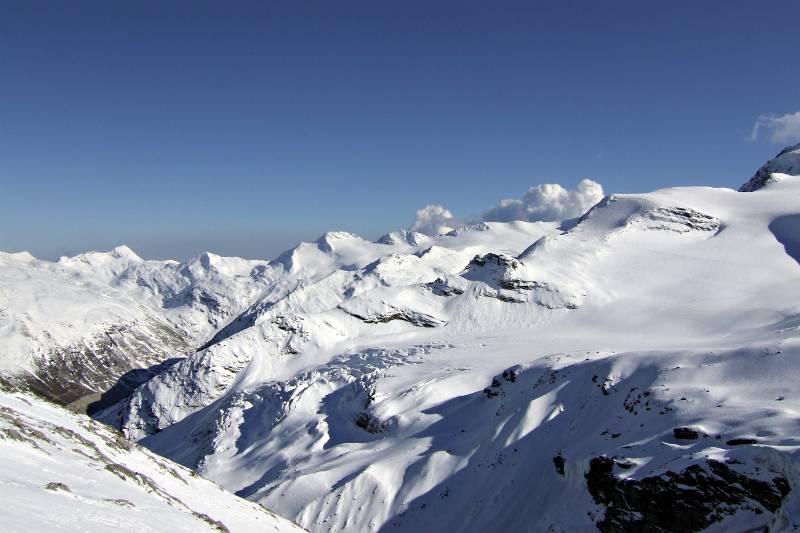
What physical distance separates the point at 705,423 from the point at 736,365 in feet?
37.2

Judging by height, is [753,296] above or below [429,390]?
above

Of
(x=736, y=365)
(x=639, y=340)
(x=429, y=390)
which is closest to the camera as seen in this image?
(x=736, y=365)

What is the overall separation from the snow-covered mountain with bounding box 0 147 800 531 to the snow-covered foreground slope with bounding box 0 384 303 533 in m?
25.9

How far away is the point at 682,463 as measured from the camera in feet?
112

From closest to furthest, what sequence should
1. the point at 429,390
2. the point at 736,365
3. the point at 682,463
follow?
the point at 682,463, the point at 736,365, the point at 429,390

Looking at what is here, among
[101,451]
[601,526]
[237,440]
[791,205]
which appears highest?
[791,205]

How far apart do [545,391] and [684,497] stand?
3315 centimetres

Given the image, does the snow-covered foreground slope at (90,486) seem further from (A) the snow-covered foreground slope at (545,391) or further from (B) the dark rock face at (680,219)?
(B) the dark rock face at (680,219)

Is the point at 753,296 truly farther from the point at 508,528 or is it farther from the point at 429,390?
the point at 508,528

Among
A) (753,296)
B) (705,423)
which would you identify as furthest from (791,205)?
(705,423)

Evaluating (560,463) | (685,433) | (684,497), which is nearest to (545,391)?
(560,463)

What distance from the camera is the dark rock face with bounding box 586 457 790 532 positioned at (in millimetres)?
30344

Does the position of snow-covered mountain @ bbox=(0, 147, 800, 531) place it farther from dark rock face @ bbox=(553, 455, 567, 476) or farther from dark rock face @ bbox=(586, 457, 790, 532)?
dark rock face @ bbox=(553, 455, 567, 476)

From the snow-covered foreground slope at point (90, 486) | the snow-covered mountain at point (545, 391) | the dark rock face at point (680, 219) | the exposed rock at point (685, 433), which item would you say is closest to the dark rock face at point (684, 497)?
the snow-covered mountain at point (545, 391)
